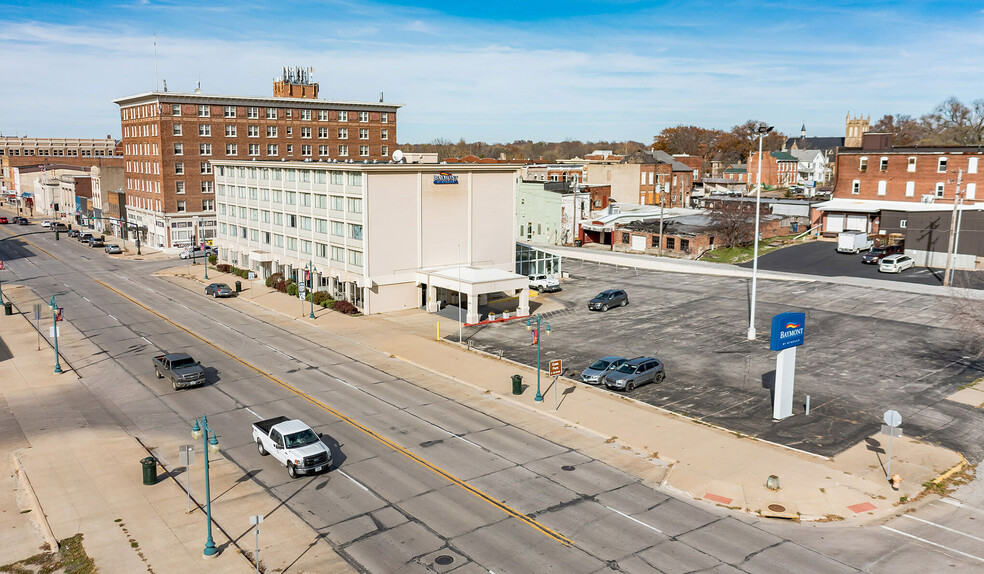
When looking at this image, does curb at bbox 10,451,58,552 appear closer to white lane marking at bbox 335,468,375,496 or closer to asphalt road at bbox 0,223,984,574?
asphalt road at bbox 0,223,984,574

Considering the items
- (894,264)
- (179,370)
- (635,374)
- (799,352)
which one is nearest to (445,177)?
(179,370)

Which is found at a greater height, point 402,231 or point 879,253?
point 402,231

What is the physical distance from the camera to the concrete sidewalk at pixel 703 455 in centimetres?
2622

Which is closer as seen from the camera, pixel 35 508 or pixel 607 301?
pixel 35 508

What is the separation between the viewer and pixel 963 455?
30156 millimetres

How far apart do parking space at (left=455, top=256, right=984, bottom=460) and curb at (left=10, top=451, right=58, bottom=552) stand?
25.2 metres

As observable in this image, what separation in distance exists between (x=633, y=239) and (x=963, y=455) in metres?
60.5

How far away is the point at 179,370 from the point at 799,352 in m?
37.8

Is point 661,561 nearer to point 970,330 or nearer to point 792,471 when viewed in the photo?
point 792,471

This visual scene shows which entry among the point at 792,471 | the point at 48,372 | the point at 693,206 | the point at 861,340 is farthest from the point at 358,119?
the point at 792,471

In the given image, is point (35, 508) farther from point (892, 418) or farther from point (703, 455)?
point (892, 418)

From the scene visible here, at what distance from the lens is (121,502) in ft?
85.4

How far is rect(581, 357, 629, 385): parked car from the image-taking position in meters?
39.6

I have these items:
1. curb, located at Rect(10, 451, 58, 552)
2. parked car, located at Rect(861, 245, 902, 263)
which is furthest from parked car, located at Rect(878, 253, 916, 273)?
curb, located at Rect(10, 451, 58, 552)
